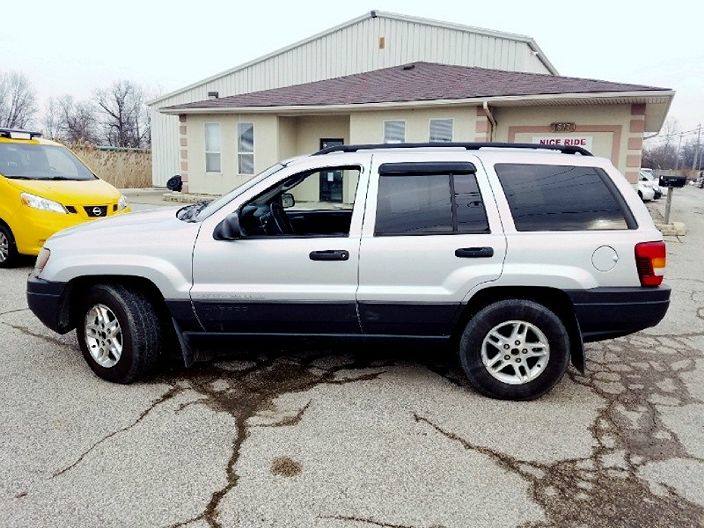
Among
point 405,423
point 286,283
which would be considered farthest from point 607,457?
point 286,283

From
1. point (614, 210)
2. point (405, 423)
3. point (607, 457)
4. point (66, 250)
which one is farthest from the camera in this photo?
point (66, 250)

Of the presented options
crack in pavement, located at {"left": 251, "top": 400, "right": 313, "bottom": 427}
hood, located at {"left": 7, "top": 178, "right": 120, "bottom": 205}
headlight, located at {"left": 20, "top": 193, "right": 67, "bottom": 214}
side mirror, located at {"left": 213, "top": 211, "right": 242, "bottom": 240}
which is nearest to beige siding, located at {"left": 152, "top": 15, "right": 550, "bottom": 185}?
hood, located at {"left": 7, "top": 178, "right": 120, "bottom": 205}

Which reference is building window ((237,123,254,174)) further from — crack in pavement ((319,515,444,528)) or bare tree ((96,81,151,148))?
bare tree ((96,81,151,148))

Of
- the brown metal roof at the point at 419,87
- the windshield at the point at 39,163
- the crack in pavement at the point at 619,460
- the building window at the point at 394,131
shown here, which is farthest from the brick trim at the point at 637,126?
the windshield at the point at 39,163

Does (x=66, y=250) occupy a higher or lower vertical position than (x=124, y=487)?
higher

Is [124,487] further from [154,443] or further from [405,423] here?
[405,423]

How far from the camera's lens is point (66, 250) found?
3.98 metres

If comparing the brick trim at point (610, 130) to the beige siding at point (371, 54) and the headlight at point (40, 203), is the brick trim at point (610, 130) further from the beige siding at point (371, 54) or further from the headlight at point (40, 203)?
the headlight at point (40, 203)

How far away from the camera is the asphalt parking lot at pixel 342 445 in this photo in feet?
8.46

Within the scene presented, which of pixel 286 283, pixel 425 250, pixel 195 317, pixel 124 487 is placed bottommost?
pixel 124 487

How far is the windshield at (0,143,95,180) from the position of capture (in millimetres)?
7980

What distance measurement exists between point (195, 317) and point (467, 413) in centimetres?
202

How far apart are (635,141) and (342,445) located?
1385 centimetres

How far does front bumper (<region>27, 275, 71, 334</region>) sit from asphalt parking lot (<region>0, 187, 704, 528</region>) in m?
0.44
